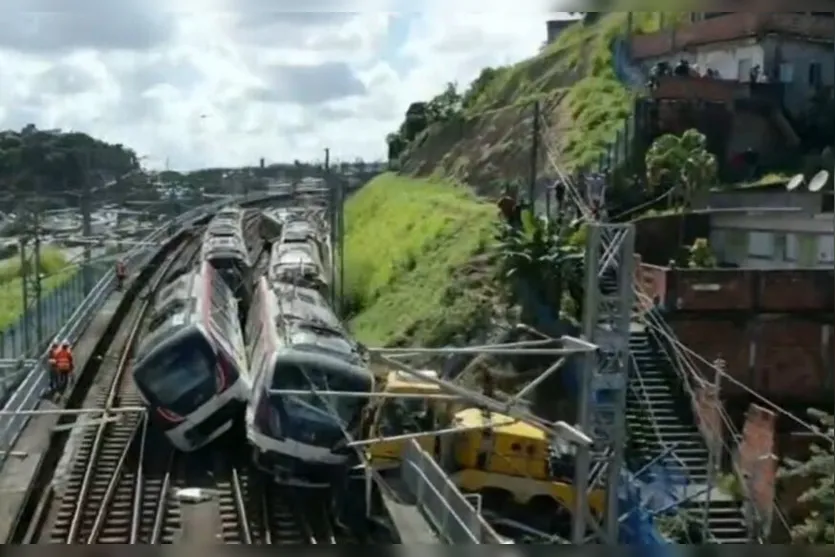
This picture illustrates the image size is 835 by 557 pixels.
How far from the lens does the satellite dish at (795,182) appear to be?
656 centimetres

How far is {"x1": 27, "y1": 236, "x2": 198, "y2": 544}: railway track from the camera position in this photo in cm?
619

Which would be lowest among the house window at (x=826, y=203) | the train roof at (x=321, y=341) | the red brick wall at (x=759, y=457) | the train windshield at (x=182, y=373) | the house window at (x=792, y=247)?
the red brick wall at (x=759, y=457)

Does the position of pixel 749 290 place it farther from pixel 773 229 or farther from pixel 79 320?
pixel 79 320

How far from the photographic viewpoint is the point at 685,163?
7.43 m

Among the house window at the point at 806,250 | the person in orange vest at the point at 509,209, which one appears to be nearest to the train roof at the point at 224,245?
the person in orange vest at the point at 509,209

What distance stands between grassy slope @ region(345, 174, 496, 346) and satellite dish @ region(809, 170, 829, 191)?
1.81 m

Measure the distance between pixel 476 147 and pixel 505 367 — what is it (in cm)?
242

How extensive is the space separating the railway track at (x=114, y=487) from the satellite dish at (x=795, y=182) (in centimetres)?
358

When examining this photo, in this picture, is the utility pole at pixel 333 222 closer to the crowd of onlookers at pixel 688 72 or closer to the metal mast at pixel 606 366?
the crowd of onlookers at pixel 688 72

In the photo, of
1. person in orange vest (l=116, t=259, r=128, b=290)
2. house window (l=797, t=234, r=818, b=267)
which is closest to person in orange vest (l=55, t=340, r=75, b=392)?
person in orange vest (l=116, t=259, r=128, b=290)

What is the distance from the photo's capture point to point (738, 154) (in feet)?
26.5

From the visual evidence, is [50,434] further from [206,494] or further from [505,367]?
[505,367]

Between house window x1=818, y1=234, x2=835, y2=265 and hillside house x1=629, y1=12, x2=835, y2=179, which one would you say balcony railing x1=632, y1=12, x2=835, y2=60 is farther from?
house window x1=818, y1=234, x2=835, y2=265

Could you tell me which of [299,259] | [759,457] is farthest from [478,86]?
[759,457]
